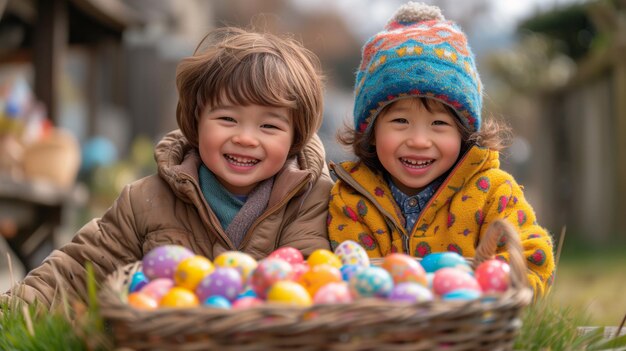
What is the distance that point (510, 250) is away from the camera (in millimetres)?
1727

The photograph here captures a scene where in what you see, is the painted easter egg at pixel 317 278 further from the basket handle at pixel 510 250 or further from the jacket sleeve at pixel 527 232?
the jacket sleeve at pixel 527 232

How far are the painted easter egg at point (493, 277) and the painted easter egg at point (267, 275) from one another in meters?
0.43

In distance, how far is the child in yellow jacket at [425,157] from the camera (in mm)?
2428

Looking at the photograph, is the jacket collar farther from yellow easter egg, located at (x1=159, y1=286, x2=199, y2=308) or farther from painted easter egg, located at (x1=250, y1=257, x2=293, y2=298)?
yellow easter egg, located at (x1=159, y1=286, x2=199, y2=308)

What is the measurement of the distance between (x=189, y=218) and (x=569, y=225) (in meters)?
5.35

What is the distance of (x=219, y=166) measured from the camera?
2.48 metres

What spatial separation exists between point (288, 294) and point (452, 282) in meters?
0.36

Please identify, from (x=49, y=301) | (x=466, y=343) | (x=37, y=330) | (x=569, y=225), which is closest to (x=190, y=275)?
(x=37, y=330)

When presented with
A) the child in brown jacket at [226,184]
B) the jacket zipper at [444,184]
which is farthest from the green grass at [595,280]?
the child in brown jacket at [226,184]

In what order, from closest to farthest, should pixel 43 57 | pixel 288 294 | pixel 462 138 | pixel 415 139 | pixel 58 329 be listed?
1. pixel 288 294
2. pixel 58 329
3. pixel 415 139
4. pixel 462 138
5. pixel 43 57

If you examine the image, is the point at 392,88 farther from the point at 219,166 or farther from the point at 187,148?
the point at 187,148

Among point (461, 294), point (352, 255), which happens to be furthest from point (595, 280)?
point (461, 294)

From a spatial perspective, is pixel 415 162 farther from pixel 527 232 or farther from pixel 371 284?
pixel 371 284

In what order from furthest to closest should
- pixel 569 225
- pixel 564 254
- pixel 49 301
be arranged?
pixel 569 225, pixel 564 254, pixel 49 301
